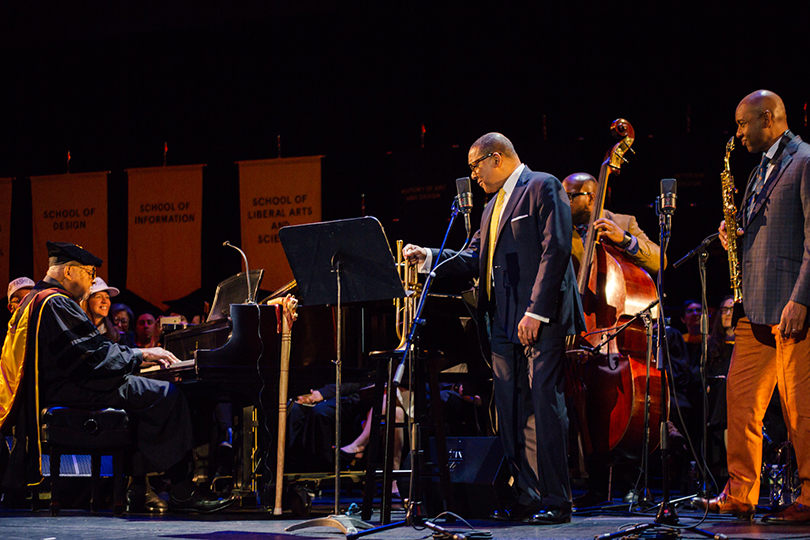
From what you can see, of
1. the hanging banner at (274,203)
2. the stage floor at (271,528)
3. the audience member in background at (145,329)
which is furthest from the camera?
the hanging banner at (274,203)

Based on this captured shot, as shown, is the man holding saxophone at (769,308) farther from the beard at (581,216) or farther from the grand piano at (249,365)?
the grand piano at (249,365)

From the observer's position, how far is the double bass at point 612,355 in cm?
439

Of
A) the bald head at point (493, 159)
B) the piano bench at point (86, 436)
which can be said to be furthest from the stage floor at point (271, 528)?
the bald head at point (493, 159)

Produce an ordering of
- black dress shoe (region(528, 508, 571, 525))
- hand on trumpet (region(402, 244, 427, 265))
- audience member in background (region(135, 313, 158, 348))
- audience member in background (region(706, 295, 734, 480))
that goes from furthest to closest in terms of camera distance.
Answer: audience member in background (region(135, 313, 158, 348)) < audience member in background (region(706, 295, 734, 480)) < hand on trumpet (region(402, 244, 427, 265)) < black dress shoe (region(528, 508, 571, 525))

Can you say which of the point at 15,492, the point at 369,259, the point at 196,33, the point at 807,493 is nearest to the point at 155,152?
the point at 196,33

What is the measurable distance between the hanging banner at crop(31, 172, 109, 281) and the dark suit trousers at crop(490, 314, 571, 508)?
7.86m

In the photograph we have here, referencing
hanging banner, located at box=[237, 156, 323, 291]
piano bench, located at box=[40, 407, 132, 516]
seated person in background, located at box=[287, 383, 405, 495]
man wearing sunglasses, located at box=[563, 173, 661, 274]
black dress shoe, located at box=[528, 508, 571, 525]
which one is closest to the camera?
black dress shoe, located at box=[528, 508, 571, 525]

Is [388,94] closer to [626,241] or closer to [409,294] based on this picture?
[626,241]

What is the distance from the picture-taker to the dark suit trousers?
3621mm

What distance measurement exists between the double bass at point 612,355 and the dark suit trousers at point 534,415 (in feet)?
1.85

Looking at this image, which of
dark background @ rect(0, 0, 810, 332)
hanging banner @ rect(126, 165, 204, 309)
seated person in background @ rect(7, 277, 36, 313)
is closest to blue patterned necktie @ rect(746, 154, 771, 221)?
dark background @ rect(0, 0, 810, 332)

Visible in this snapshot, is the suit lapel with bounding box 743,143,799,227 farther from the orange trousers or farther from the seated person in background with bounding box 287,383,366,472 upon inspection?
the seated person in background with bounding box 287,383,366,472

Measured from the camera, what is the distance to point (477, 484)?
3.91m

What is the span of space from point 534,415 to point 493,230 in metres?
0.89
